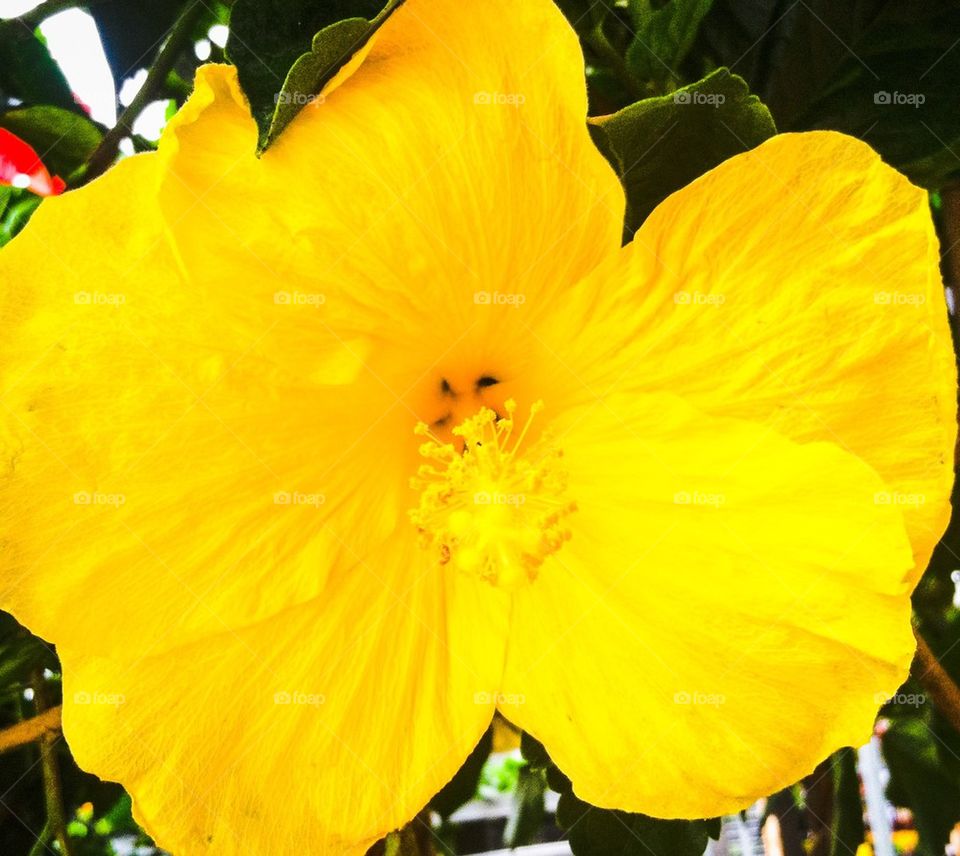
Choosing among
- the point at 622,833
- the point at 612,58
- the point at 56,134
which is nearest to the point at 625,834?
the point at 622,833

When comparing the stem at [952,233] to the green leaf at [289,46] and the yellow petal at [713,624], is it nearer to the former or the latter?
the yellow petal at [713,624]

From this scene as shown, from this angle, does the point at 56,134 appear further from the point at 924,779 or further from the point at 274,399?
the point at 924,779

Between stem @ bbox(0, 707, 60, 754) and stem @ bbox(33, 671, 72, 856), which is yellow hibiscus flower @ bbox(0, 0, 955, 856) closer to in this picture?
stem @ bbox(0, 707, 60, 754)

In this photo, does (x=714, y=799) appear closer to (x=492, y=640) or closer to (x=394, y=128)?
(x=492, y=640)

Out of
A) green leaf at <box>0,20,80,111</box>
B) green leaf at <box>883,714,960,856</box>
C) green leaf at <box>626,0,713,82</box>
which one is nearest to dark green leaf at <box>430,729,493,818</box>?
green leaf at <box>883,714,960,856</box>

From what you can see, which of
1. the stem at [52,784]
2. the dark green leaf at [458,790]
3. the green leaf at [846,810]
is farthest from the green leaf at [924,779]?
the stem at [52,784]

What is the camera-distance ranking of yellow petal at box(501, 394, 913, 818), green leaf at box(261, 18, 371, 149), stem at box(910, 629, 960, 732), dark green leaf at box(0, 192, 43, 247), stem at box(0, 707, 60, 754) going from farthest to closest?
dark green leaf at box(0, 192, 43, 247)
stem at box(0, 707, 60, 754)
stem at box(910, 629, 960, 732)
yellow petal at box(501, 394, 913, 818)
green leaf at box(261, 18, 371, 149)
